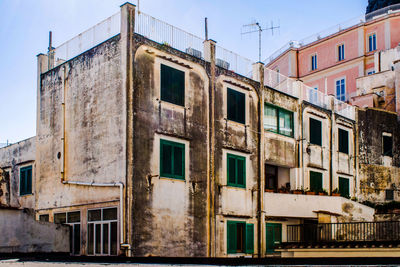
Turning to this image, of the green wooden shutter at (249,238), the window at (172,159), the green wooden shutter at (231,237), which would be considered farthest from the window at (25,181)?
the green wooden shutter at (249,238)

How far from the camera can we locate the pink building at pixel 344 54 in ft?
158

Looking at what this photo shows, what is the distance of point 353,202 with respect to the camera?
3266 cm

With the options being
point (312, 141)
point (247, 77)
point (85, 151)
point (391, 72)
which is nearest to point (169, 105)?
point (85, 151)

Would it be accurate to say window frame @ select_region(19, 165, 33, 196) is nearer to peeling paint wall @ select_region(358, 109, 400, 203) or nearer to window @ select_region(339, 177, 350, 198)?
window @ select_region(339, 177, 350, 198)

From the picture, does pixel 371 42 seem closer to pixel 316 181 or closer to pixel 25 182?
pixel 316 181

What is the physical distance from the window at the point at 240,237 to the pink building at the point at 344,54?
24.3 m

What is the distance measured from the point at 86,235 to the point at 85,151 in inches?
143

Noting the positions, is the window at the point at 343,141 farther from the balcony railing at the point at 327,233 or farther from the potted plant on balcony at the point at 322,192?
the balcony railing at the point at 327,233

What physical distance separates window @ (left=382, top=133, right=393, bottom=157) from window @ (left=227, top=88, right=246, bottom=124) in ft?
50.2

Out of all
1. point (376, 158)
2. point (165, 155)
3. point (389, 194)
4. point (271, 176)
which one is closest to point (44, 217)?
point (165, 155)

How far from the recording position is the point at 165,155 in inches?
945

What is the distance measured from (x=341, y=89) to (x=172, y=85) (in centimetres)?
2963

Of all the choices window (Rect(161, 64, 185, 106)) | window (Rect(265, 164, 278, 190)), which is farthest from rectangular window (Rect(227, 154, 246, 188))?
window (Rect(161, 64, 185, 106))

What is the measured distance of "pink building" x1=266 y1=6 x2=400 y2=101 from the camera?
158 ft
